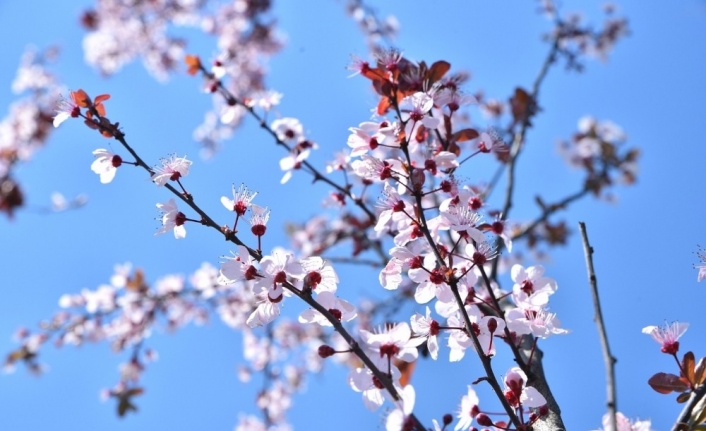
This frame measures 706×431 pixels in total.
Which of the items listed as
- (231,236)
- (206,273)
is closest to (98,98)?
(231,236)

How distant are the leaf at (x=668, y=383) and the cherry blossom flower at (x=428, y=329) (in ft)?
1.78

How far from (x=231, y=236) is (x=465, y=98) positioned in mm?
1031

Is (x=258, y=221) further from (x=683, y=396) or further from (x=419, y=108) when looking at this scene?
(x=683, y=396)

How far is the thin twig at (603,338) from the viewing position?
3.93ft

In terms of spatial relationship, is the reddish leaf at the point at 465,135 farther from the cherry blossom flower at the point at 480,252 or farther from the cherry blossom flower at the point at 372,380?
the cherry blossom flower at the point at 372,380

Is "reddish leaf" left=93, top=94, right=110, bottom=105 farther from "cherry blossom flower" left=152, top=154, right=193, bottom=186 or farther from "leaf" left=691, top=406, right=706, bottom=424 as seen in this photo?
"leaf" left=691, top=406, right=706, bottom=424

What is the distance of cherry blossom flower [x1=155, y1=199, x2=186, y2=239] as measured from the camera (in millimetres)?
1518

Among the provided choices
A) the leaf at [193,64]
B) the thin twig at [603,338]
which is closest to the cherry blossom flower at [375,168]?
the thin twig at [603,338]

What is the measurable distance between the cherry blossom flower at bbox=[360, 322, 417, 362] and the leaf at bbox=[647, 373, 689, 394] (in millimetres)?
628

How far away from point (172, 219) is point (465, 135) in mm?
1088

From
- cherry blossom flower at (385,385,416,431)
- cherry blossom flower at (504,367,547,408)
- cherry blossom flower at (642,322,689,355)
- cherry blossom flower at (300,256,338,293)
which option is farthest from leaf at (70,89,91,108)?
cherry blossom flower at (642,322,689,355)

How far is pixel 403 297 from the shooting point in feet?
15.2

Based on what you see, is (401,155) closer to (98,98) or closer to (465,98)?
(465,98)

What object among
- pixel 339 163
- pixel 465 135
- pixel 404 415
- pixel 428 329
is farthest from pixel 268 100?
pixel 404 415
